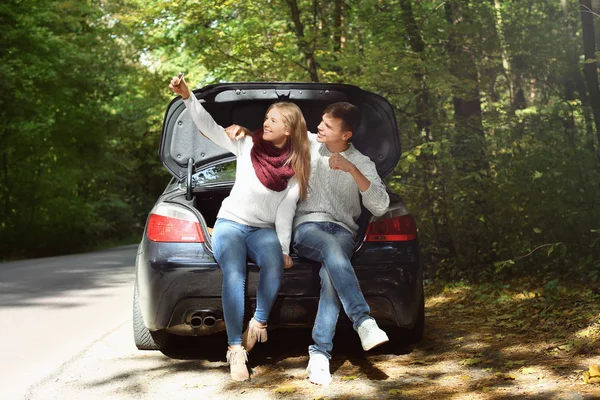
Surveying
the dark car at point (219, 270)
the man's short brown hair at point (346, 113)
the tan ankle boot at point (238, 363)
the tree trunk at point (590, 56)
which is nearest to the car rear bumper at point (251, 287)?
the dark car at point (219, 270)

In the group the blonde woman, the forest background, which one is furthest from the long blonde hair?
the forest background

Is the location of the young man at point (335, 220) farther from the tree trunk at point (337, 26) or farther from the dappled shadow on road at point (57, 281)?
the tree trunk at point (337, 26)

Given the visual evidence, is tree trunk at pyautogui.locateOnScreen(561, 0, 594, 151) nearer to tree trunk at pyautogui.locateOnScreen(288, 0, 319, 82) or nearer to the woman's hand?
tree trunk at pyautogui.locateOnScreen(288, 0, 319, 82)

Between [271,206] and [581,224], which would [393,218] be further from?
[581,224]

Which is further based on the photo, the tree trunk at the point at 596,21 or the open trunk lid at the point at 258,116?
the tree trunk at the point at 596,21

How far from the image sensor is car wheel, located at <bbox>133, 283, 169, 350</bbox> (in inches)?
242

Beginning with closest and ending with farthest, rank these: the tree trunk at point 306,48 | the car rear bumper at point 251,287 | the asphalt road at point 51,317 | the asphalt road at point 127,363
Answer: the asphalt road at point 127,363 < the car rear bumper at point 251,287 < the asphalt road at point 51,317 < the tree trunk at point 306,48

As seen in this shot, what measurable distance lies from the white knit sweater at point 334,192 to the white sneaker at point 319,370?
3.02ft

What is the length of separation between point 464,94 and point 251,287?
298 inches

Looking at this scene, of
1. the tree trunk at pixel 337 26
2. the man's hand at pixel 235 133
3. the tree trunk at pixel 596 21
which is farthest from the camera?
the tree trunk at pixel 337 26

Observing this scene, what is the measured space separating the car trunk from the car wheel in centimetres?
97

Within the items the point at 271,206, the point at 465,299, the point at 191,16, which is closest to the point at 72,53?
the point at 191,16

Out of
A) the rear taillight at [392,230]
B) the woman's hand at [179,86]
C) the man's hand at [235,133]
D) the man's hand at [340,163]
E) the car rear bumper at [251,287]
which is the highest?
the woman's hand at [179,86]

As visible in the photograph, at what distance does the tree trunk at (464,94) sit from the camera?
10070 millimetres
